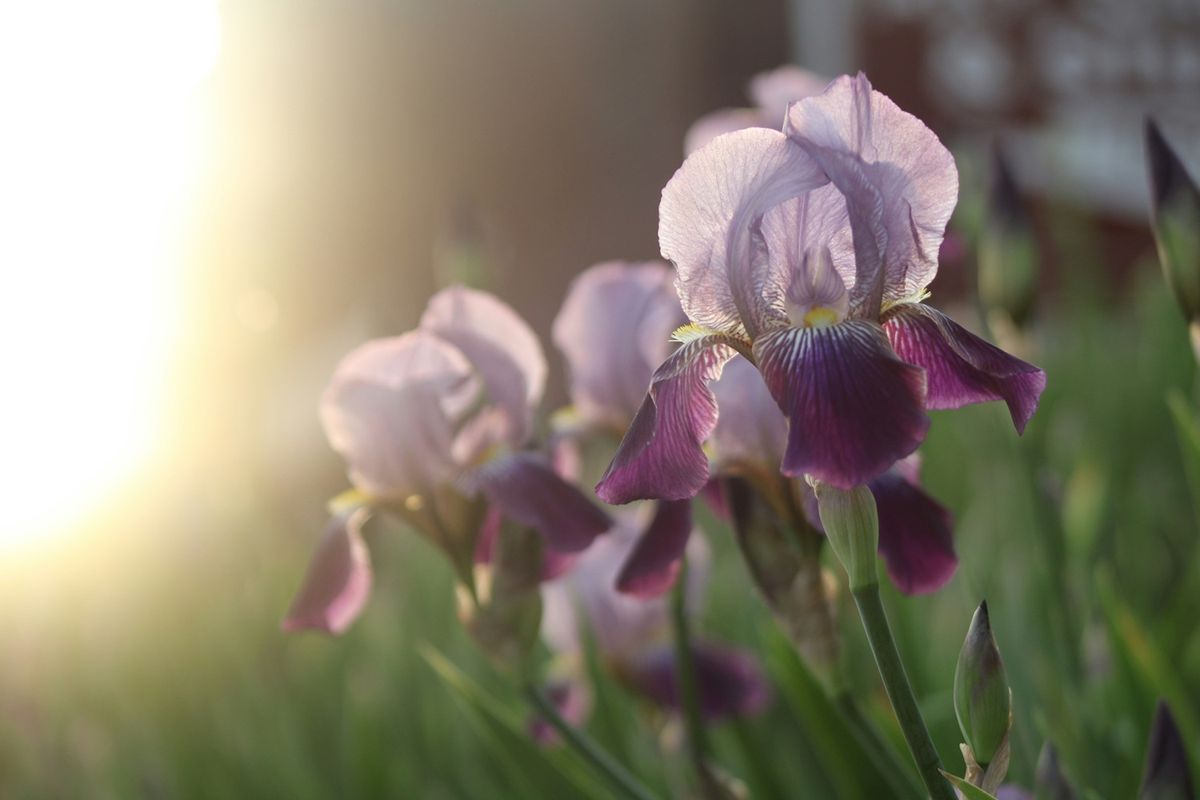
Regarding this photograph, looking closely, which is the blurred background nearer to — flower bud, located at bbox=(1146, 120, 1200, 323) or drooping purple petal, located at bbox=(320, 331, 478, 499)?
flower bud, located at bbox=(1146, 120, 1200, 323)

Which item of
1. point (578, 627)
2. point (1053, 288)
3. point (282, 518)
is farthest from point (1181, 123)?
point (578, 627)

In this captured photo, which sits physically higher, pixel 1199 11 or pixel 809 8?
pixel 809 8

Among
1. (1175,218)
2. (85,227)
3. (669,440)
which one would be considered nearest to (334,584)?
(669,440)

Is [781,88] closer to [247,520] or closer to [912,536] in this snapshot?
[912,536]

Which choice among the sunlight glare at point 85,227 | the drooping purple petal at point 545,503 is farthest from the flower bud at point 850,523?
the sunlight glare at point 85,227

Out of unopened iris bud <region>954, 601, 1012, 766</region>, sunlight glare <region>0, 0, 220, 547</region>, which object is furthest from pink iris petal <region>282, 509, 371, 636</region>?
sunlight glare <region>0, 0, 220, 547</region>

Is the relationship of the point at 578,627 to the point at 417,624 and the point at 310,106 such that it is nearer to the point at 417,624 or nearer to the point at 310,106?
the point at 417,624

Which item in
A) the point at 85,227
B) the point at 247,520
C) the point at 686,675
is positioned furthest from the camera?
the point at 85,227
